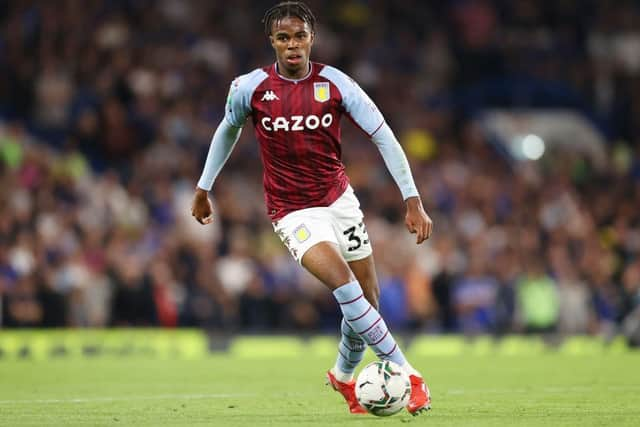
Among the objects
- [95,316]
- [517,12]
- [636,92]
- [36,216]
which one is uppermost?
[517,12]

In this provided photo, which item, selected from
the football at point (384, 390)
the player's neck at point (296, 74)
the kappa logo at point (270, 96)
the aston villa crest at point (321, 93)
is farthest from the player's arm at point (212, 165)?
the football at point (384, 390)

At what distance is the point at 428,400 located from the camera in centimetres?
779

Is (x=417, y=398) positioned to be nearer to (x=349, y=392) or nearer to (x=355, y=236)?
(x=349, y=392)

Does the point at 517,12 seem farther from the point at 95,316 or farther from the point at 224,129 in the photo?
the point at 224,129

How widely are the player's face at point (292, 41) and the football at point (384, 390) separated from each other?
6.20ft

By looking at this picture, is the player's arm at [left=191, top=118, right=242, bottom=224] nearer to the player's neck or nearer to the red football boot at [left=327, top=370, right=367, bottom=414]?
the player's neck

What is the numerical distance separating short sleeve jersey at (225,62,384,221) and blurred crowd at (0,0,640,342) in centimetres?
976

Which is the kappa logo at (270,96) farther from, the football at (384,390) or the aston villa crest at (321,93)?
the football at (384,390)

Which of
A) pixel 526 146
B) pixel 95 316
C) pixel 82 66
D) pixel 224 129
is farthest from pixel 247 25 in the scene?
pixel 224 129

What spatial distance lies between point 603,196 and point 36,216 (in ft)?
31.8

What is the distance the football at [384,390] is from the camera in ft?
25.1

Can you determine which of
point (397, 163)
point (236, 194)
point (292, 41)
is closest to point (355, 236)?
point (397, 163)

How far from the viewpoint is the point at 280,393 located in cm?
1019

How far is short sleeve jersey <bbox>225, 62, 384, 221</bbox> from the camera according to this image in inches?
318
